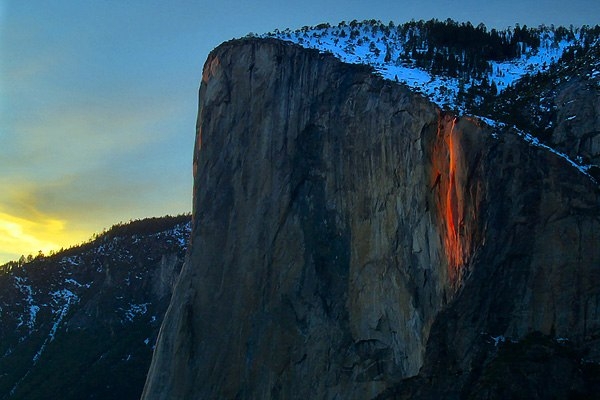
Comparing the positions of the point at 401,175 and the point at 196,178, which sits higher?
the point at 196,178

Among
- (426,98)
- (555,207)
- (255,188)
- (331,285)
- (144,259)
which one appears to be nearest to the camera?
(555,207)

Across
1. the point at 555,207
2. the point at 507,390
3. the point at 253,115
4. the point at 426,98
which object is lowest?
the point at 507,390

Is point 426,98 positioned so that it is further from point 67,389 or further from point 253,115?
point 67,389

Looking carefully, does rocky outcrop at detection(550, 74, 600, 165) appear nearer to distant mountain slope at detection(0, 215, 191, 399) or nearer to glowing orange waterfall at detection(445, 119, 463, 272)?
glowing orange waterfall at detection(445, 119, 463, 272)

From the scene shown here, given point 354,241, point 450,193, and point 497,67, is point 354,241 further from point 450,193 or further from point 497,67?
point 497,67

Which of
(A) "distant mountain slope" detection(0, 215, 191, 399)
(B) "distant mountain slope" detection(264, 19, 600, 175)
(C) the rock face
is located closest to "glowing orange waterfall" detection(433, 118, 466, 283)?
(C) the rock face

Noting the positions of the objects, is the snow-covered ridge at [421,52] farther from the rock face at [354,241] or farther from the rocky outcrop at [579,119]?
the rocky outcrop at [579,119]

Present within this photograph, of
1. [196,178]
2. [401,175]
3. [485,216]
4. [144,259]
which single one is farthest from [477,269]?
[144,259]
